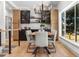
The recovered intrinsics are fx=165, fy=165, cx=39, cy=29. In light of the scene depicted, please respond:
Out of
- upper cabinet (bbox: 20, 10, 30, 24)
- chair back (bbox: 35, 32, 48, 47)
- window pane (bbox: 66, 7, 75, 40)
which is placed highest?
upper cabinet (bbox: 20, 10, 30, 24)

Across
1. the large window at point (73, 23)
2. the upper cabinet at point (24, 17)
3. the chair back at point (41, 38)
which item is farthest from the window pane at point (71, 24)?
the upper cabinet at point (24, 17)

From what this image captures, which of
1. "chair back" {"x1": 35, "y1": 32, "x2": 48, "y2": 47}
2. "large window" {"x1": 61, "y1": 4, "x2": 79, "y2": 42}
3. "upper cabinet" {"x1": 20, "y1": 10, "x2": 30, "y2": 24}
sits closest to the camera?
"chair back" {"x1": 35, "y1": 32, "x2": 48, "y2": 47}

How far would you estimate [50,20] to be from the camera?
12.8 metres

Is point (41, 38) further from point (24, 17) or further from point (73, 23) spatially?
point (24, 17)

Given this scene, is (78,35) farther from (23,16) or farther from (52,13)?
(23,16)

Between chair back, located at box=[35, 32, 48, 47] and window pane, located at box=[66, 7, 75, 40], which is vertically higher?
window pane, located at box=[66, 7, 75, 40]

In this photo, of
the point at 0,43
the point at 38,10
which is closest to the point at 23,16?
the point at 38,10

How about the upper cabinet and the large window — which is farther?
the upper cabinet

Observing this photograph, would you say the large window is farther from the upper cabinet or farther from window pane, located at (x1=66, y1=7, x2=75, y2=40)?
the upper cabinet

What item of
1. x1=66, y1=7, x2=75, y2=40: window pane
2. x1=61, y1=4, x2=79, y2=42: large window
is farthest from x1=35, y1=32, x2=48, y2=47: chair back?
x1=66, y1=7, x2=75, y2=40: window pane

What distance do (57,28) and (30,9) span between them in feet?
9.20

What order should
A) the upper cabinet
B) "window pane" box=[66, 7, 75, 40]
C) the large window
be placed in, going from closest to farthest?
the large window < "window pane" box=[66, 7, 75, 40] < the upper cabinet

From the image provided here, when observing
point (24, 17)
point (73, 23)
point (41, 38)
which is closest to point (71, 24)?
point (73, 23)

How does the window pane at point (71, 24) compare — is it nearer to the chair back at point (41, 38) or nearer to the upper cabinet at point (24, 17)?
the chair back at point (41, 38)
